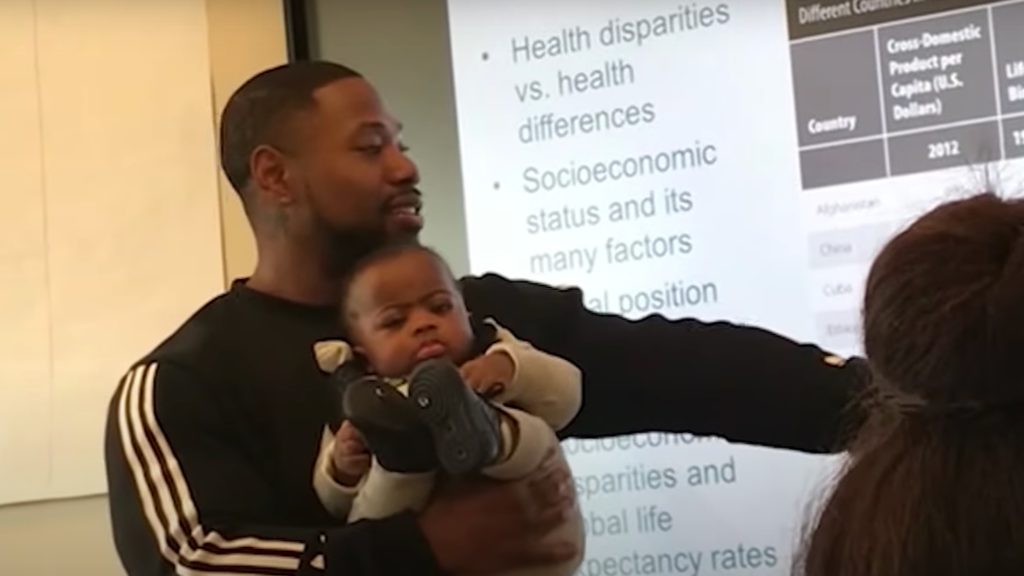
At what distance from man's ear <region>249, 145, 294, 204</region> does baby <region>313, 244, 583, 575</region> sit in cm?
13

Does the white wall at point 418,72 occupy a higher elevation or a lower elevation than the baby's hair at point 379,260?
higher

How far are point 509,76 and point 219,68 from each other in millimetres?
411

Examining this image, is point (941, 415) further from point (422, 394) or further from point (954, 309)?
point (422, 394)

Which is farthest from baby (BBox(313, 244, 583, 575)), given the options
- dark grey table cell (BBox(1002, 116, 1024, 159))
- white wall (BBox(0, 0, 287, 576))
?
white wall (BBox(0, 0, 287, 576))

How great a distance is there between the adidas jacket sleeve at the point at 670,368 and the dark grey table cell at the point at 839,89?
33 centimetres

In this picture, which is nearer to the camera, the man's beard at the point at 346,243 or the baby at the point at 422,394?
the baby at the point at 422,394

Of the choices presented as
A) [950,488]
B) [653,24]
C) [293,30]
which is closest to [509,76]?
[653,24]

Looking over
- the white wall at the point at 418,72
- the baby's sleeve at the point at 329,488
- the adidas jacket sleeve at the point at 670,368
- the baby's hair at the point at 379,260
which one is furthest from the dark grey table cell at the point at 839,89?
the baby's sleeve at the point at 329,488

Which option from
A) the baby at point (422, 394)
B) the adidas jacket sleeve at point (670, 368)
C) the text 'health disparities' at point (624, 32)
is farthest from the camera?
the text 'health disparities' at point (624, 32)

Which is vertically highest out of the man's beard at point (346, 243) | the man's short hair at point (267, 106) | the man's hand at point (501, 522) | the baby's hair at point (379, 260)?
the man's short hair at point (267, 106)

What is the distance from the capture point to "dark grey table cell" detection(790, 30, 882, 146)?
1.65m

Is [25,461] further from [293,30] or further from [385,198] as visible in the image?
[385,198]

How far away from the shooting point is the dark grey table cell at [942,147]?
62.2 inches

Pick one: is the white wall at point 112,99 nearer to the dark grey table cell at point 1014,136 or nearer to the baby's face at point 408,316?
the baby's face at point 408,316
